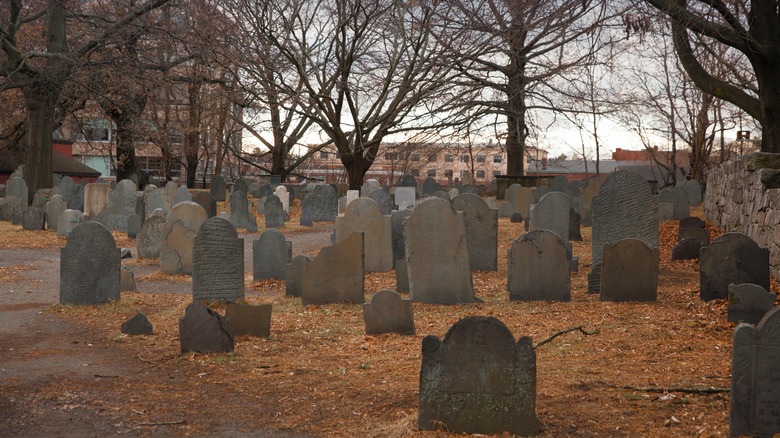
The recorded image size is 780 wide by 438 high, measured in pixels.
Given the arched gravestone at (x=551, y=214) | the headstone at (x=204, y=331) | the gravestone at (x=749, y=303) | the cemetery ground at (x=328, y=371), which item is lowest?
the cemetery ground at (x=328, y=371)

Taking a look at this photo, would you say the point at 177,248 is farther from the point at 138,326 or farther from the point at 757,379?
the point at 757,379

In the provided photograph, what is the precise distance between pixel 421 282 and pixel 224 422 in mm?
4936

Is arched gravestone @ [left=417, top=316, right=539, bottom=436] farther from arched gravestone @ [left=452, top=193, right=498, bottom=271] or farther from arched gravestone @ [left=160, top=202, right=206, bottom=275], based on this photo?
arched gravestone @ [left=160, top=202, right=206, bottom=275]

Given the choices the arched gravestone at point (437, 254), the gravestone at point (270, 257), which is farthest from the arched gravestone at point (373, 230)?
the arched gravestone at point (437, 254)

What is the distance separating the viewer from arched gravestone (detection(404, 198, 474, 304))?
9.25 meters

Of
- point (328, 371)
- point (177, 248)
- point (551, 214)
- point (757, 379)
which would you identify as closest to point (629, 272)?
point (328, 371)

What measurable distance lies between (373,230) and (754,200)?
6.40 meters

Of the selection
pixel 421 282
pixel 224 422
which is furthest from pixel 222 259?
pixel 224 422

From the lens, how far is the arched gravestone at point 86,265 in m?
9.11

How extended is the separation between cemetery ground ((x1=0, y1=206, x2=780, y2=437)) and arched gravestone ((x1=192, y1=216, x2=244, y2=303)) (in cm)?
40

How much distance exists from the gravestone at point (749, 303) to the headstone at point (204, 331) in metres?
4.87

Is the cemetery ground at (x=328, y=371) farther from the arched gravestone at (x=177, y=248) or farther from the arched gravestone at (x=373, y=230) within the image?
the arched gravestone at (x=373, y=230)

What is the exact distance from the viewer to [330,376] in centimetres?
568

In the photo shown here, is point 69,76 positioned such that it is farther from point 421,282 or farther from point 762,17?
point 762,17
